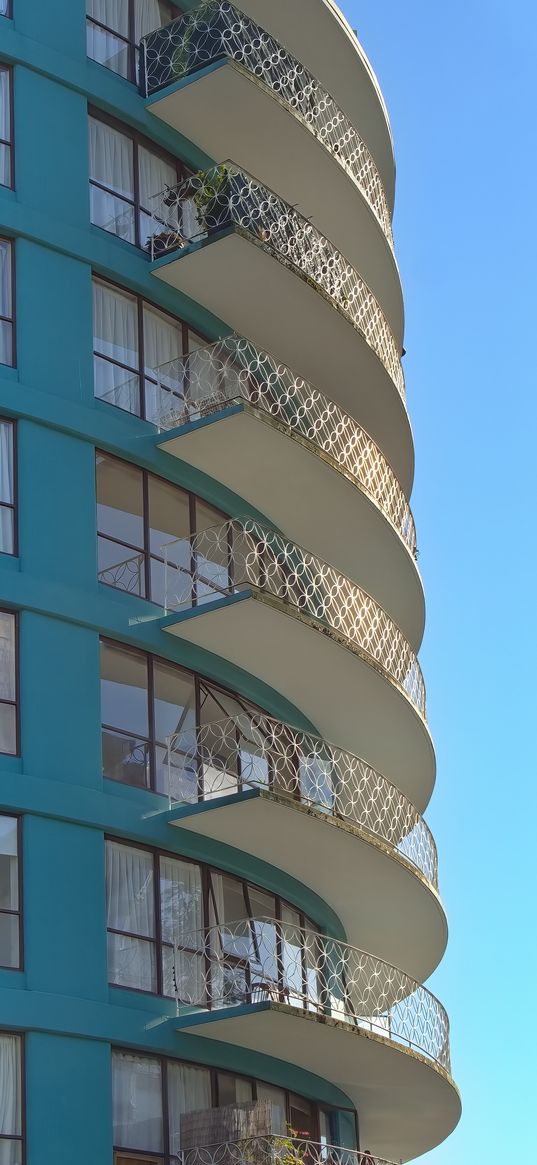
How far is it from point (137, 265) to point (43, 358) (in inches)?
108

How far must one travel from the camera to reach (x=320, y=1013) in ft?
72.1

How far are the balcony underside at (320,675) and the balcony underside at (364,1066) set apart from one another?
5049 millimetres

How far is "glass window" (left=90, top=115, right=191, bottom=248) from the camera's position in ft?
81.3

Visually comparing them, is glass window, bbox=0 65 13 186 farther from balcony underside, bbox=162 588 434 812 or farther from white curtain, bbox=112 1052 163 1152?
white curtain, bbox=112 1052 163 1152

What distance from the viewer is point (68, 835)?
805 inches

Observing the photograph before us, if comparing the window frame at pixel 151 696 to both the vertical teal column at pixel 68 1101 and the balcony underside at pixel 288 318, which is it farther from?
the balcony underside at pixel 288 318

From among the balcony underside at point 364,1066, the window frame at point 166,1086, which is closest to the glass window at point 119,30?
the balcony underside at point 364,1066

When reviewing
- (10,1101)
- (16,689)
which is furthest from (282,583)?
(10,1101)

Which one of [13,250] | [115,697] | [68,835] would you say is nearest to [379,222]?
[13,250]

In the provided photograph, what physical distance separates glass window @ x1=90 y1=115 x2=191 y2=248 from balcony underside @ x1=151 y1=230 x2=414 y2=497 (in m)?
0.72

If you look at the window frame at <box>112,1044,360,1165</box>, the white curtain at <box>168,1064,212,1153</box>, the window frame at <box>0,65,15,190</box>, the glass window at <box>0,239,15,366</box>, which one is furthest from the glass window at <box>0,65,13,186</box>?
the white curtain at <box>168,1064,212,1153</box>

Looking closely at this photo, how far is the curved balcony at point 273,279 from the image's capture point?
25.1 meters

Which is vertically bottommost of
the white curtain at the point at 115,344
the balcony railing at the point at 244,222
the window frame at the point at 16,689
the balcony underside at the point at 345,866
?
the balcony underside at the point at 345,866

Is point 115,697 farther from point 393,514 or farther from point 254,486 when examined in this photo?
point 393,514
